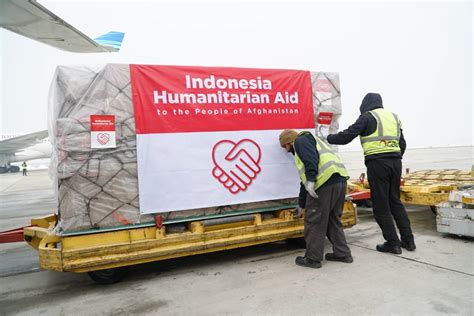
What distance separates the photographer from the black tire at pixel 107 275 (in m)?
3.58

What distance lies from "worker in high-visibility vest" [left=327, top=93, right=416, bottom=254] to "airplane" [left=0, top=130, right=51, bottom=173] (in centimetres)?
2867

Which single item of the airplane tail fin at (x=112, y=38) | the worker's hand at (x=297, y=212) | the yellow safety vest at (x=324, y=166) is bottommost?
the worker's hand at (x=297, y=212)

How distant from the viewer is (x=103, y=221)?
3553 millimetres

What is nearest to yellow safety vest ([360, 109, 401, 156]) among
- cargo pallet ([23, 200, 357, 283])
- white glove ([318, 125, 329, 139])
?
white glove ([318, 125, 329, 139])

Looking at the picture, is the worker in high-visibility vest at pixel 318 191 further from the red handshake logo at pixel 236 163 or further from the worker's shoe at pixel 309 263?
the red handshake logo at pixel 236 163

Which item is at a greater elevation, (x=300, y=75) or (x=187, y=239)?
(x=300, y=75)

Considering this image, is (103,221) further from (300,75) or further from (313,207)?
(300,75)

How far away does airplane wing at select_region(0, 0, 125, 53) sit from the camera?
859 centimetres

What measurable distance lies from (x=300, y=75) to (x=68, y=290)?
12.4ft

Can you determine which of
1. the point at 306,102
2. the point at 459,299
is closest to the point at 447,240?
the point at 459,299

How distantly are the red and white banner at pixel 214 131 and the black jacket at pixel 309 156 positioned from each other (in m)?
0.48

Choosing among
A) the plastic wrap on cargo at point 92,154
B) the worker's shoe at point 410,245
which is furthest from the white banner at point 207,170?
the worker's shoe at point 410,245

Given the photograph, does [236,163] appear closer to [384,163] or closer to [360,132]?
[360,132]

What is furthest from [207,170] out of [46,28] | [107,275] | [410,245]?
[46,28]
